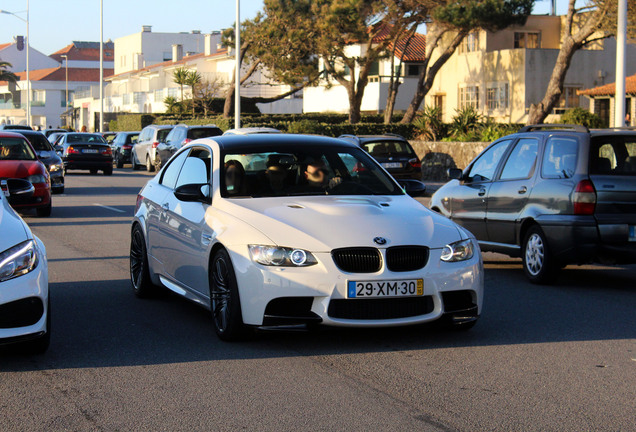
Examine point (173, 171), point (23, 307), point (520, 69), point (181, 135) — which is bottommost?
point (23, 307)

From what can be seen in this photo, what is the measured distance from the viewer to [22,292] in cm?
626

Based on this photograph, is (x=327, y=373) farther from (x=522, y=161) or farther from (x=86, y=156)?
(x=86, y=156)

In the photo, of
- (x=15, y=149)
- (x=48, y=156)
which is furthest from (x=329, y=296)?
(x=48, y=156)

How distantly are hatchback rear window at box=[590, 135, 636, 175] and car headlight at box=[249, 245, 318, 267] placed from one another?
4.39m

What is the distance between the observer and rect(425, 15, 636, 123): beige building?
46125mm

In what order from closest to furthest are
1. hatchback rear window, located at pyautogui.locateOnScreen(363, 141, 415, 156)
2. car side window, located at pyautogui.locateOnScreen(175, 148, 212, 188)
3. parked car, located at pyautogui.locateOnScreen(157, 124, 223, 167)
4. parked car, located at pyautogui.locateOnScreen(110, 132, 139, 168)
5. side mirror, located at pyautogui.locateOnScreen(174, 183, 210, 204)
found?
side mirror, located at pyautogui.locateOnScreen(174, 183, 210, 204)
car side window, located at pyautogui.locateOnScreen(175, 148, 212, 188)
hatchback rear window, located at pyautogui.locateOnScreen(363, 141, 415, 156)
parked car, located at pyautogui.locateOnScreen(157, 124, 223, 167)
parked car, located at pyautogui.locateOnScreen(110, 132, 139, 168)

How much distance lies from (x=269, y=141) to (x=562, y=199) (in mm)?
3414

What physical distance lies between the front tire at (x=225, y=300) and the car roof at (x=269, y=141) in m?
1.26

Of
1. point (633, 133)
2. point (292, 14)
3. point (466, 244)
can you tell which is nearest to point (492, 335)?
point (466, 244)

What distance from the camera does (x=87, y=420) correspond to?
5281 millimetres

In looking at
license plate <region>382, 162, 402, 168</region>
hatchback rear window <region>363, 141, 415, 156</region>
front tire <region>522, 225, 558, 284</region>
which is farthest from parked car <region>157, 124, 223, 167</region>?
front tire <region>522, 225, 558, 284</region>

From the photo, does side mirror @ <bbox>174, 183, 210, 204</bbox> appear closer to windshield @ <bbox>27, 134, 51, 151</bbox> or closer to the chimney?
windshield @ <bbox>27, 134, 51, 151</bbox>

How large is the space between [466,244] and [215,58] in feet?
266

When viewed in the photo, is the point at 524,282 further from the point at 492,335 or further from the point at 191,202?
the point at 191,202
